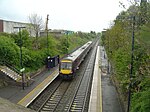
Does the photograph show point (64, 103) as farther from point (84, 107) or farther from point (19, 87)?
point (19, 87)

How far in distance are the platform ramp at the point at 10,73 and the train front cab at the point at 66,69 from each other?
5.20 metres

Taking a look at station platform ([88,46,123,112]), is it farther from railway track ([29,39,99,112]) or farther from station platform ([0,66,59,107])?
station platform ([0,66,59,107])

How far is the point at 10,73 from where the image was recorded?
26922 millimetres

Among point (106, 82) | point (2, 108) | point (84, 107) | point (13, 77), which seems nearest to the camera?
point (2, 108)

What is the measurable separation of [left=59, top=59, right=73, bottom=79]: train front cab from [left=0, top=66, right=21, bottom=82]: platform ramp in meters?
5.20

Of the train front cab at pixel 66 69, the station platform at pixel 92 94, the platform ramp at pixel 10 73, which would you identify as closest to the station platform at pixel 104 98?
the station platform at pixel 92 94

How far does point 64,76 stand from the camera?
29641 millimetres

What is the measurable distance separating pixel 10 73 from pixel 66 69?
6412 millimetres

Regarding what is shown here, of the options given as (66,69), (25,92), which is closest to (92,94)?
(25,92)

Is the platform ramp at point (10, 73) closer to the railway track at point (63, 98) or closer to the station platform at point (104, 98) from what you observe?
the railway track at point (63, 98)

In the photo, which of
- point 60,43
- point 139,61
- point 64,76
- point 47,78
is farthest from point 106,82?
point 60,43

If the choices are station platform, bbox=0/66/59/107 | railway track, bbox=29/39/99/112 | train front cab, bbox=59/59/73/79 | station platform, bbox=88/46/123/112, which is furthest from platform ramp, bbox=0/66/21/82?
station platform, bbox=88/46/123/112

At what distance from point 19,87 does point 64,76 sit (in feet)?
20.2

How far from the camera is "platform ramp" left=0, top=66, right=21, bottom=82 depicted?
26250 mm
